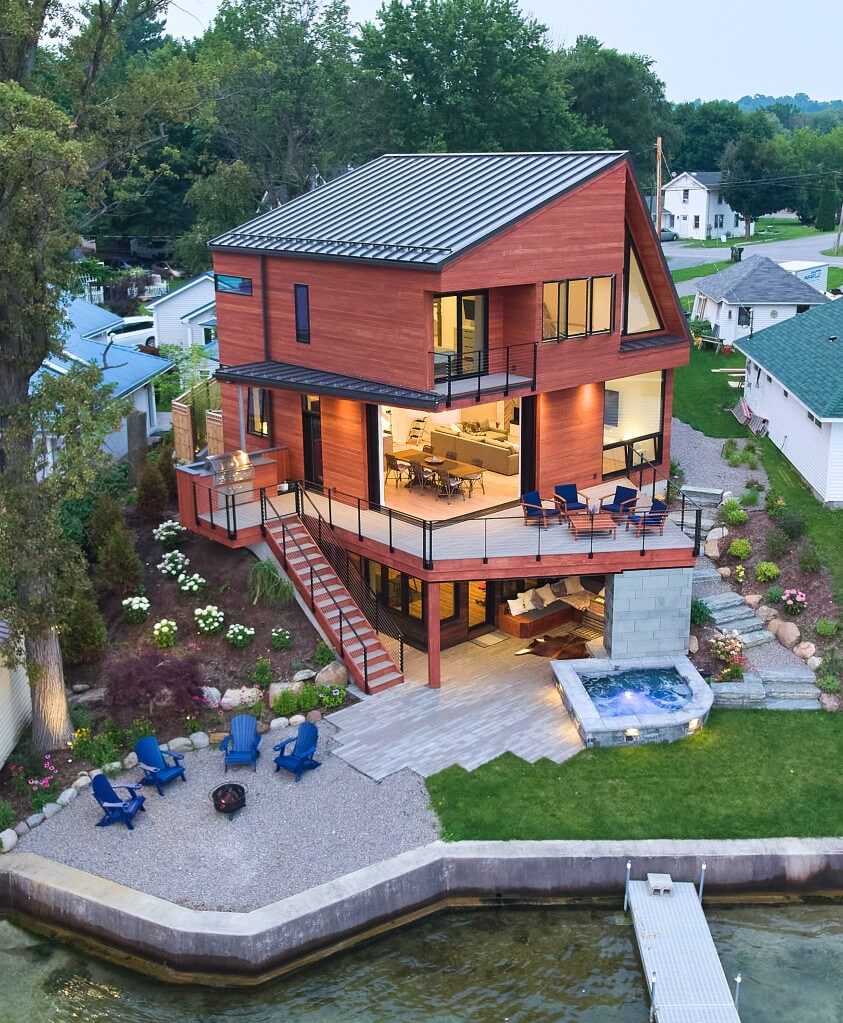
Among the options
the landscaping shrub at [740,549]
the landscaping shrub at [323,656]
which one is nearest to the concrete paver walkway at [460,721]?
the landscaping shrub at [323,656]

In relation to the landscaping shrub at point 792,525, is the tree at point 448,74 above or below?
above

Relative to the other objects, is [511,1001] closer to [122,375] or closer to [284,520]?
[284,520]

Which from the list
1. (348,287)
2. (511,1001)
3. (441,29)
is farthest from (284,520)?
(441,29)

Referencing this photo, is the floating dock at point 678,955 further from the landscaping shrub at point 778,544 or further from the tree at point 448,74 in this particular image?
the tree at point 448,74

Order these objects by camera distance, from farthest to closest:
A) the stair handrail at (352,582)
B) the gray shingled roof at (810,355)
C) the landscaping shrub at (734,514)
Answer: the gray shingled roof at (810,355)
the landscaping shrub at (734,514)
the stair handrail at (352,582)

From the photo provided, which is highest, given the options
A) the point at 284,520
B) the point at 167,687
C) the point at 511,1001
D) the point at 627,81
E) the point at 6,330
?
the point at 627,81

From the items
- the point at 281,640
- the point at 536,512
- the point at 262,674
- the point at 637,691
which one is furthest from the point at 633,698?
the point at 262,674
